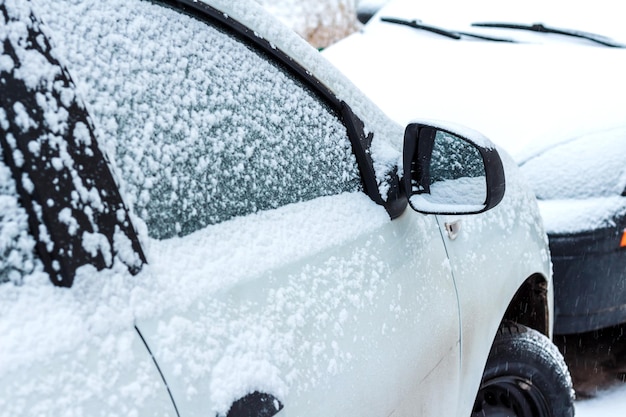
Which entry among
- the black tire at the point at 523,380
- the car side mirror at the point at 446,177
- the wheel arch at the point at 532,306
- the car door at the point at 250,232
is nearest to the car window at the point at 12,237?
the car door at the point at 250,232

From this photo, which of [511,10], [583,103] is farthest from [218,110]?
[511,10]

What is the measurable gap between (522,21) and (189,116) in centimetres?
309

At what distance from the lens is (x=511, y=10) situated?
12.9 ft

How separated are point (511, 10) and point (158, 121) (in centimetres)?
326

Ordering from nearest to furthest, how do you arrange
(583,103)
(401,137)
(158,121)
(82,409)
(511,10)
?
1. (82,409)
2. (158,121)
3. (401,137)
4. (583,103)
5. (511,10)

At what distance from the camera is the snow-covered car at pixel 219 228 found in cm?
94

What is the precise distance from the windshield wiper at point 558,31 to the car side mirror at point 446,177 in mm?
2272

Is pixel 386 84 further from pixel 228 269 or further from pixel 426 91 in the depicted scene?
pixel 228 269

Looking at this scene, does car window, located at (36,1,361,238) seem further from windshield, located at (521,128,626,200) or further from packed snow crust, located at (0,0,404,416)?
windshield, located at (521,128,626,200)

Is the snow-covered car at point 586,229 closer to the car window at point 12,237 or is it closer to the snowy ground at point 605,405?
the snowy ground at point 605,405

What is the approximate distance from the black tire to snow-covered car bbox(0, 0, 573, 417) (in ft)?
0.83

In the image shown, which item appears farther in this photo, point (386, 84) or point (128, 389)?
point (386, 84)

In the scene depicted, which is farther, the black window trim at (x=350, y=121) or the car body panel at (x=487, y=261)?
the car body panel at (x=487, y=261)

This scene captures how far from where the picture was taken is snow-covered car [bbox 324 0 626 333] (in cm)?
277
